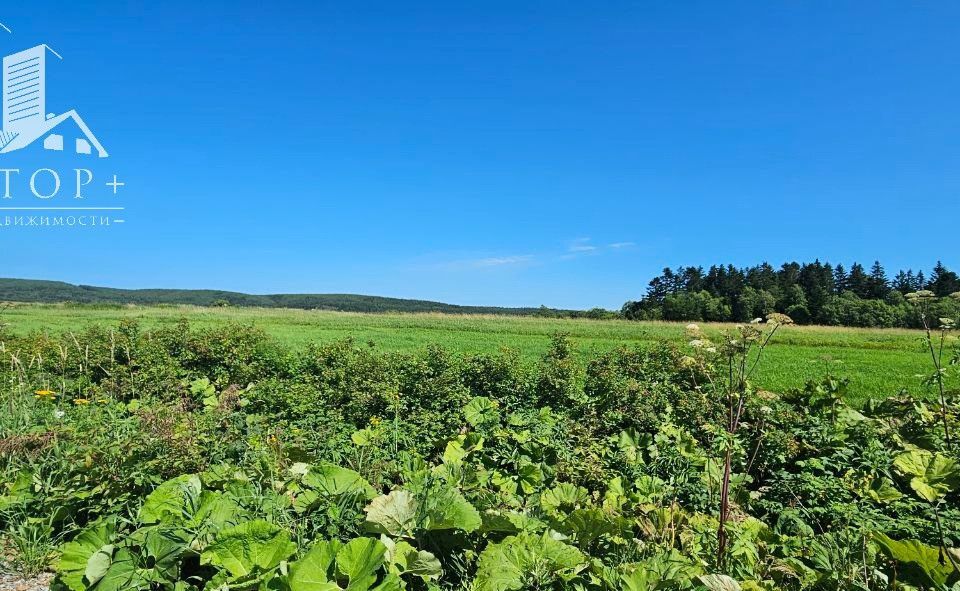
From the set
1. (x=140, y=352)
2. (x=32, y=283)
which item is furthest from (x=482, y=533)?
(x=32, y=283)

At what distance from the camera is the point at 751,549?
2.33m

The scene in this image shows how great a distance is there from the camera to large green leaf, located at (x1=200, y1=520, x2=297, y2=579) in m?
1.95

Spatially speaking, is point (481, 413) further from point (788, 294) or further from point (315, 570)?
point (788, 294)

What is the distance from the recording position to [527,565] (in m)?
1.92

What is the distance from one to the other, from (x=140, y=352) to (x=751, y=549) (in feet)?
31.0

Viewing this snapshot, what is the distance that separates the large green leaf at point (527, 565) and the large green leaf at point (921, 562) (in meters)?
1.23

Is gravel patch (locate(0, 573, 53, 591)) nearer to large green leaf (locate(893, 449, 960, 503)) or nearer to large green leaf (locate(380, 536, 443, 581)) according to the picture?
large green leaf (locate(380, 536, 443, 581))

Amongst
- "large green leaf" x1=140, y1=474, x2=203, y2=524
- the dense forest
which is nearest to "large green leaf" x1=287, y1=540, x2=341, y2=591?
"large green leaf" x1=140, y1=474, x2=203, y2=524

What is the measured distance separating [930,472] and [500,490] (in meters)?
2.42

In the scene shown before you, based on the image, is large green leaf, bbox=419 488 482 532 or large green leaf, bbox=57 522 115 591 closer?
large green leaf, bbox=57 522 115 591

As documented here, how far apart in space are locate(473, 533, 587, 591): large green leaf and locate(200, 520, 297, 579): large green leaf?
2.49ft

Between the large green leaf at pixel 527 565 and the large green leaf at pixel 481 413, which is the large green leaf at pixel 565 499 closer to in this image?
the large green leaf at pixel 527 565

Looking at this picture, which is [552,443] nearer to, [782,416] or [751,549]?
[751,549]

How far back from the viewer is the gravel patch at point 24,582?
7.96ft
